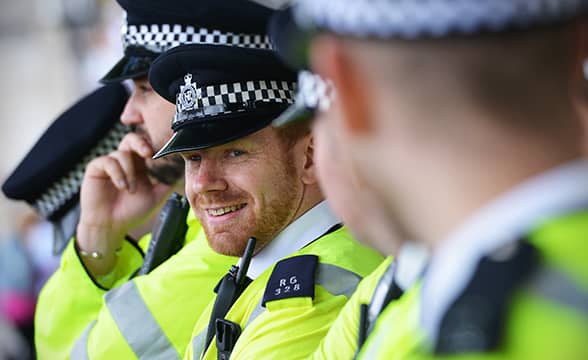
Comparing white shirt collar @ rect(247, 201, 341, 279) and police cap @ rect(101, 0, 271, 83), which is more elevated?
police cap @ rect(101, 0, 271, 83)

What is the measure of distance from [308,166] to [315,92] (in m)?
1.20

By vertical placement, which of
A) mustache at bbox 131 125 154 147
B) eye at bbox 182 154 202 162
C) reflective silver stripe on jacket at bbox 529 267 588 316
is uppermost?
reflective silver stripe on jacket at bbox 529 267 588 316

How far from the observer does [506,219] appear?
1.14m

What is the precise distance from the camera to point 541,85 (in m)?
1.19

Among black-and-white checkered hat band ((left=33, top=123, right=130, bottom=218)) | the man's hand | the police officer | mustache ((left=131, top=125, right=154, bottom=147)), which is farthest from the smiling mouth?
black-and-white checkered hat band ((left=33, top=123, right=130, bottom=218))

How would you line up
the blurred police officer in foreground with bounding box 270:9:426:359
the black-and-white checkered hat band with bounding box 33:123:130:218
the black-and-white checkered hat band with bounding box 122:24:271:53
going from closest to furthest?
the blurred police officer in foreground with bounding box 270:9:426:359
the black-and-white checkered hat band with bounding box 122:24:271:53
the black-and-white checkered hat band with bounding box 33:123:130:218

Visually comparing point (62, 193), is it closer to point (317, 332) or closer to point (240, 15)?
point (240, 15)

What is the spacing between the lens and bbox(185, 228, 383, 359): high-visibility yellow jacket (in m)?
2.27

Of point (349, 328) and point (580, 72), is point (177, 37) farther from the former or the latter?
point (580, 72)

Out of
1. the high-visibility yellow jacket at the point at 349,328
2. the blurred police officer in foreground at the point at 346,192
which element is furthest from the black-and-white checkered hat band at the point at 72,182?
the blurred police officer in foreground at the point at 346,192

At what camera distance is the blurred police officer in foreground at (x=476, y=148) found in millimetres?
1081

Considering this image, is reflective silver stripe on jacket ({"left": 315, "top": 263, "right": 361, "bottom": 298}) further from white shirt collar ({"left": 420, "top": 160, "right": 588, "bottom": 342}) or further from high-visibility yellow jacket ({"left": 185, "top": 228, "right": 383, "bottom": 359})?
white shirt collar ({"left": 420, "top": 160, "right": 588, "bottom": 342})

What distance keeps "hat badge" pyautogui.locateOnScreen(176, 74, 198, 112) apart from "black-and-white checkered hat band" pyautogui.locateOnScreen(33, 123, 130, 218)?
117 centimetres

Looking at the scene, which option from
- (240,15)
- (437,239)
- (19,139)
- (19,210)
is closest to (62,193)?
(240,15)
